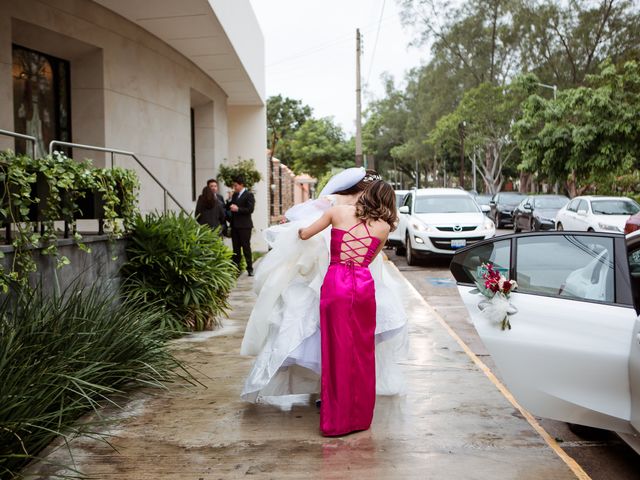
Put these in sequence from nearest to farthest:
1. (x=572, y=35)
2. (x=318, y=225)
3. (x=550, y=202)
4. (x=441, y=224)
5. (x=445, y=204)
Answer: (x=318, y=225) → (x=441, y=224) → (x=445, y=204) → (x=550, y=202) → (x=572, y=35)

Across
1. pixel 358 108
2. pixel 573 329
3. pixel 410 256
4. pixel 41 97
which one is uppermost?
pixel 358 108

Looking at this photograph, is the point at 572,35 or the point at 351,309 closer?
the point at 351,309

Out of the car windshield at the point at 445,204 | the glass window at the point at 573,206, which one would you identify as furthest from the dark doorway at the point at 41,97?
the glass window at the point at 573,206

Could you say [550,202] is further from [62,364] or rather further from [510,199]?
[62,364]

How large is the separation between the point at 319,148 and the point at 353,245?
49.4m

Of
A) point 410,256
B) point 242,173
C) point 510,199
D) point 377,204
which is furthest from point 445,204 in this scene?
point 510,199

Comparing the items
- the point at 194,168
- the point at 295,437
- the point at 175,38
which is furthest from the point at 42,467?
the point at 194,168

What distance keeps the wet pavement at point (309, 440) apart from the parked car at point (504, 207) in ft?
80.1

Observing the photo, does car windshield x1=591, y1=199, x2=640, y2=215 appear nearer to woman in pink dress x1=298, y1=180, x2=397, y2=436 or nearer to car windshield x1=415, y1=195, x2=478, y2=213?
car windshield x1=415, y1=195, x2=478, y2=213

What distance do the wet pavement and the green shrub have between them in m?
1.89

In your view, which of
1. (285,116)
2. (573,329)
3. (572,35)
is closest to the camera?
(573,329)

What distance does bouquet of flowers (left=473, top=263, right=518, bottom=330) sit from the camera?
166 inches

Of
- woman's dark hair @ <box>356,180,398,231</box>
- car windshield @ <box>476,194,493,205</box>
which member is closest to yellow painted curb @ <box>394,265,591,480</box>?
woman's dark hair @ <box>356,180,398,231</box>

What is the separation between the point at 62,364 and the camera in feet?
14.6
